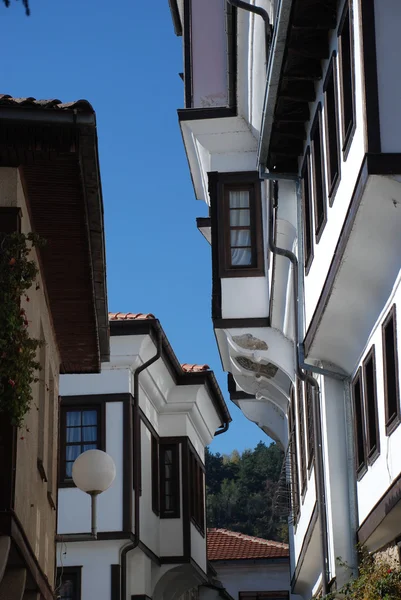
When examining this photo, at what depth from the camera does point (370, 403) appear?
13656 millimetres

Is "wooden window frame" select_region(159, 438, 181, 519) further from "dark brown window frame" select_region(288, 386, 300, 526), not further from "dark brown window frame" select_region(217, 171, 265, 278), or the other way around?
"dark brown window frame" select_region(217, 171, 265, 278)

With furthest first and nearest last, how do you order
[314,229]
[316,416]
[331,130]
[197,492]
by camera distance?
1. [197,492]
2. [316,416]
3. [314,229]
4. [331,130]

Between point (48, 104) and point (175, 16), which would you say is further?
point (175, 16)

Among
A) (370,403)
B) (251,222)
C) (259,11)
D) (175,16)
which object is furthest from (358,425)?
(175,16)

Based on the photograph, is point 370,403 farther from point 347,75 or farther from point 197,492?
point 197,492

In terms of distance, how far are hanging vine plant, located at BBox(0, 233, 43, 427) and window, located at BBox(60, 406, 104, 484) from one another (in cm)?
1428

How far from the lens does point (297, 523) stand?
23297 millimetres

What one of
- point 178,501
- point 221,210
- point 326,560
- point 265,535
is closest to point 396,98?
point 326,560

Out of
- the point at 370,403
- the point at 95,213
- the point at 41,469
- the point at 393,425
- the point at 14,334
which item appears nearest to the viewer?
the point at 14,334

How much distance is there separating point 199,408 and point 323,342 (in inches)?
530

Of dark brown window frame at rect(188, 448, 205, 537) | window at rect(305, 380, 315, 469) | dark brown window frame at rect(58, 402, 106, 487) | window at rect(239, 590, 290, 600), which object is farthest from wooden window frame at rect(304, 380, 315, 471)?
window at rect(239, 590, 290, 600)

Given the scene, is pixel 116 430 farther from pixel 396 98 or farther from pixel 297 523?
pixel 396 98

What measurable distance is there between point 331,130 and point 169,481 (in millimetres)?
14969

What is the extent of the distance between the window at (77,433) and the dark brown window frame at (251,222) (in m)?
5.23
